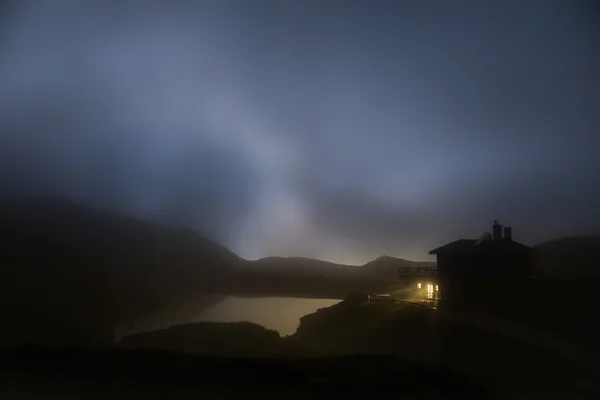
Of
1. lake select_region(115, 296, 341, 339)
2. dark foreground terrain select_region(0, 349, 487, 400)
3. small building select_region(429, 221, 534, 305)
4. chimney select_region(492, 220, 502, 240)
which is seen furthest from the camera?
lake select_region(115, 296, 341, 339)

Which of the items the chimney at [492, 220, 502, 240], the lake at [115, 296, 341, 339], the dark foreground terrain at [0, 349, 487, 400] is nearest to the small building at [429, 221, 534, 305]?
the chimney at [492, 220, 502, 240]

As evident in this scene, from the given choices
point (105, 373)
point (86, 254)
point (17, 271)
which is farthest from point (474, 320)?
point (86, 254)

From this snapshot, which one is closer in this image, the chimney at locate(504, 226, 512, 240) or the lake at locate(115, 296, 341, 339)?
the chimney at locate(504, 226, 512, 240)

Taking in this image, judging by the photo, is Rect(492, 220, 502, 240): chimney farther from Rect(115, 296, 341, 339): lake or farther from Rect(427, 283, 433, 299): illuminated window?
Rect(115, 296, 341, 339): lake

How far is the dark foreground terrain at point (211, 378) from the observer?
2108cm

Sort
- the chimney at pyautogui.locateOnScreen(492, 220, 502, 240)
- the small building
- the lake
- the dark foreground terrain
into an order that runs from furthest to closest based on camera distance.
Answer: the lake → the chimney at pyautogui.locateOnScreen(492, 220, 502, 240) → the small building → the dark foreground terrain

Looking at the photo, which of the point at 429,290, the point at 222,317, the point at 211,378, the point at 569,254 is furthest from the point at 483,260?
the point at 569,254

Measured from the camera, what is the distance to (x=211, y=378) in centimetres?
2375

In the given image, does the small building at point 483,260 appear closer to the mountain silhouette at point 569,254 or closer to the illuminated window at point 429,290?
the illuminated window at point 429,290

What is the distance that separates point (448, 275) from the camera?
47656 millimetres

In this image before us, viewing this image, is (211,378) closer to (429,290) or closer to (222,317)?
(429,290)

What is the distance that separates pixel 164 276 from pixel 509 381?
549ft

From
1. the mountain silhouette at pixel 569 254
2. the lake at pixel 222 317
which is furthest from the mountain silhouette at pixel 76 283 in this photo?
the mountain silhouette at pixel 569 254

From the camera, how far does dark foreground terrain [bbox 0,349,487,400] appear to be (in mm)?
21078
